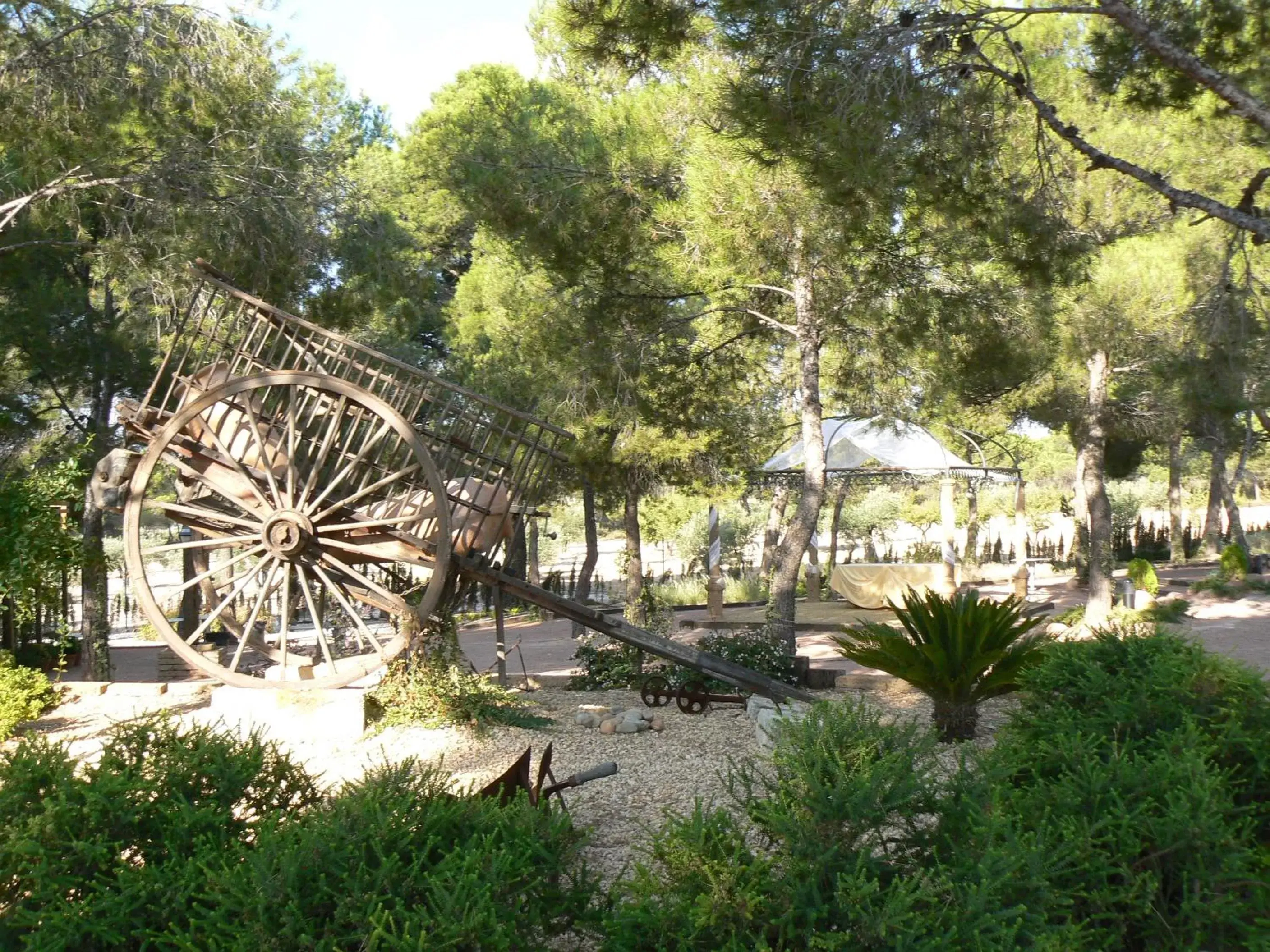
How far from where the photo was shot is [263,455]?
6.91 m

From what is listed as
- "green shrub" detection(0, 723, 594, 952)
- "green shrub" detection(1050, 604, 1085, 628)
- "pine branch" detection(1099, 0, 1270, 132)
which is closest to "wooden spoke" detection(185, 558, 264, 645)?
"green shrub" detection(0, 723, 594, 952)

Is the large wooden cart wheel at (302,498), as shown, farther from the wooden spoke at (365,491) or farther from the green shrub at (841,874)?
the green shrub at (841,874)

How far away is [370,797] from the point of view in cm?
309

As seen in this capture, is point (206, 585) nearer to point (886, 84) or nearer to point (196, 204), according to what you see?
point (196, 204)

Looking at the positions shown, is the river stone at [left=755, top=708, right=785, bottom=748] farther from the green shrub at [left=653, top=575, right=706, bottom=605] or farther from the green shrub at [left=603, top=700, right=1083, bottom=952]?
the green shrub at [left=653, top=575, right=706, bottom=605]

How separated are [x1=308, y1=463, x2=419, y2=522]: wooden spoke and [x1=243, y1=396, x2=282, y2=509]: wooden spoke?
258 millimetres

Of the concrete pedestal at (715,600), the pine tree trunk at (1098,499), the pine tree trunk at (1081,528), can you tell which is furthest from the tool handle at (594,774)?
the pine tree trunk at (1081,528)

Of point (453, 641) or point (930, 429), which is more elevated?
point (930, 429)

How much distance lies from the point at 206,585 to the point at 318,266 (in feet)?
10.6

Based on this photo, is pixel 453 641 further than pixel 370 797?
Yes

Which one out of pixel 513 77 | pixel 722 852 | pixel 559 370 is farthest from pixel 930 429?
pixel 722 852

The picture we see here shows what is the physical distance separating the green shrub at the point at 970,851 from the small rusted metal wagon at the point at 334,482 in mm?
3364

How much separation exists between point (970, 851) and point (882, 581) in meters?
14.6

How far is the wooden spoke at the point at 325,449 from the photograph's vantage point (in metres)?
6.70
